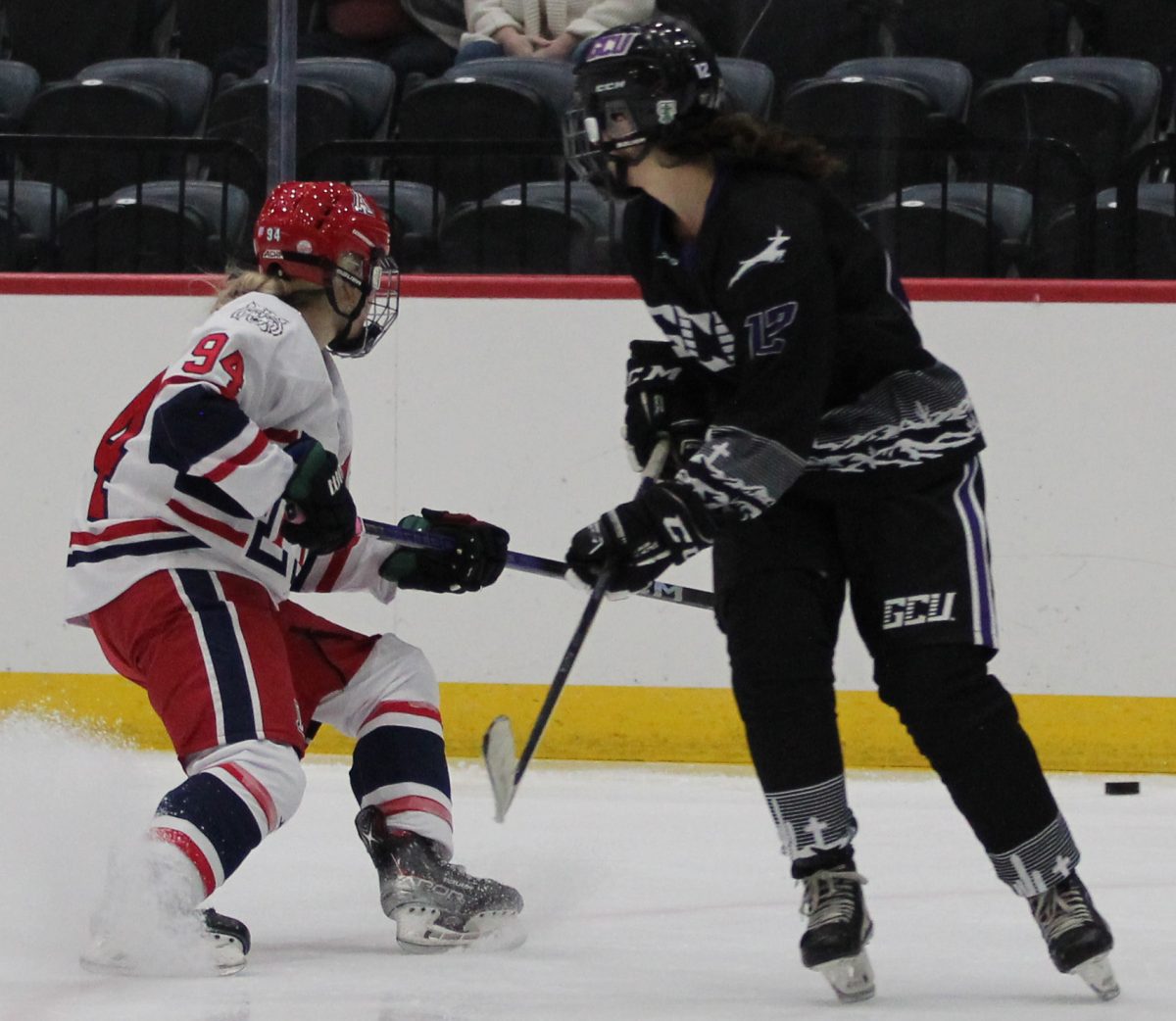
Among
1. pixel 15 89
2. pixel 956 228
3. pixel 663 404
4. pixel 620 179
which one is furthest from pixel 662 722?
pixel 15 89

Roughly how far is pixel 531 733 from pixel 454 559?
222 mm

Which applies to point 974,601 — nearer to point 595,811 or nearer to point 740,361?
point 740,361

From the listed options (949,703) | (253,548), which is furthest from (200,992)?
(949,703)

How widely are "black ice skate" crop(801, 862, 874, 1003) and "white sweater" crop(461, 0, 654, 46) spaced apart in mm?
2401

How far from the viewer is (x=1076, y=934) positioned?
6.19ft

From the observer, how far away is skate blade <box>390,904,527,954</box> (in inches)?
84.7

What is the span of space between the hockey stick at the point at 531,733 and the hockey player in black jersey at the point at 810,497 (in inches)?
5.9

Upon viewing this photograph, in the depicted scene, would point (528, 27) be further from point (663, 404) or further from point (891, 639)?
point (891, 639)

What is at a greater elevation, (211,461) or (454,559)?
(211,461)

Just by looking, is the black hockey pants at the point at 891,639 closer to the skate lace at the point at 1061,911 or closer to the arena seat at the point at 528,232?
the skate lace at the point at 1061,911

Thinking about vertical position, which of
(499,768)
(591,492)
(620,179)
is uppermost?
(620,179)

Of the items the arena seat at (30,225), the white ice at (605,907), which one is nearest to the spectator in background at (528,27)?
the arena seat at (30,225)

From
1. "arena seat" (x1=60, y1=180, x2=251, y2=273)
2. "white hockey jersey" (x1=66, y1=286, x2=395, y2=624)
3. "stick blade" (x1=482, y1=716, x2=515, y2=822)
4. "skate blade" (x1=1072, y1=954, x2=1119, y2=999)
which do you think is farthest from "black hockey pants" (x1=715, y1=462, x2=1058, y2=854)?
"arena seat" (x1=60, y1=180, x2=251, y2=273)

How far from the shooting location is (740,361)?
6.21 ft
